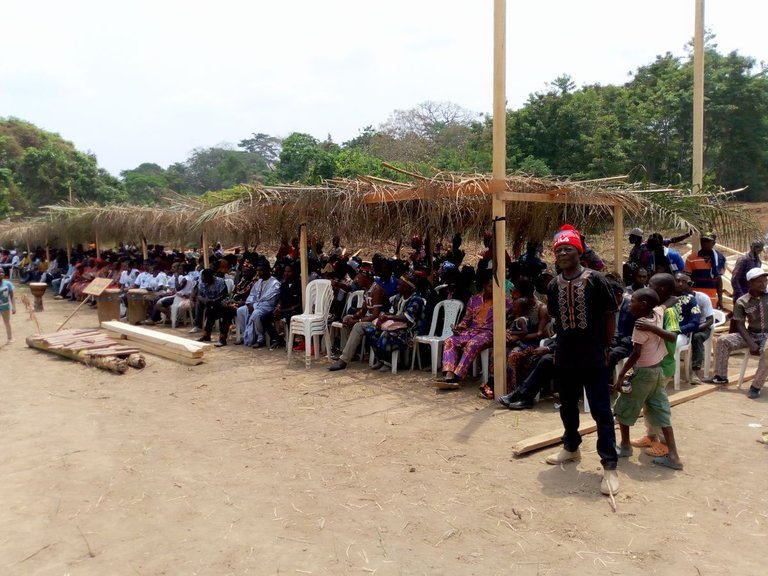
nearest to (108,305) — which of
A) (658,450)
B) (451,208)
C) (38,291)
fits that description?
(38,291)

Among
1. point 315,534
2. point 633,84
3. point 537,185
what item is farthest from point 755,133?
point 315,534

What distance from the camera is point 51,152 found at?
33.8m

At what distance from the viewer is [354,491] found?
4.32m

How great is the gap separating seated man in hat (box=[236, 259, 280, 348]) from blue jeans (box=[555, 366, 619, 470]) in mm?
6203

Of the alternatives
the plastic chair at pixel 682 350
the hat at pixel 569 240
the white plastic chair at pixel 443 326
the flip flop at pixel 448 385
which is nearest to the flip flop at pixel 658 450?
the hat at pixel 569 240

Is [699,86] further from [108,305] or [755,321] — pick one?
[108,305]

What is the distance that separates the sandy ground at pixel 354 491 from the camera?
340 cm

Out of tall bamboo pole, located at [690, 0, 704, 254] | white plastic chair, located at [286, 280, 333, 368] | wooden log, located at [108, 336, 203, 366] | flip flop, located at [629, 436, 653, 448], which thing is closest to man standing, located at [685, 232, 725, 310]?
tall bamboo pole, located at [690, 0, 704, 254]

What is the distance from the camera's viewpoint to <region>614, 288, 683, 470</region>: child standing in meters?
4.45

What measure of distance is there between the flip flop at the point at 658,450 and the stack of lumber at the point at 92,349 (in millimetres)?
6663

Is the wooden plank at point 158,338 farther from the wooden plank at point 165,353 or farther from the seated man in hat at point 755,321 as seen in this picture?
the seated man in hat at point 755,321

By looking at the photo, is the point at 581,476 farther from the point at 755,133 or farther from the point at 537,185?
the point at 755,133

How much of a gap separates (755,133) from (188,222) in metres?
21.9

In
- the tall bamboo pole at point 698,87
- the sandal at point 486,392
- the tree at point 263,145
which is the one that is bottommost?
the sandal at point 486,392
